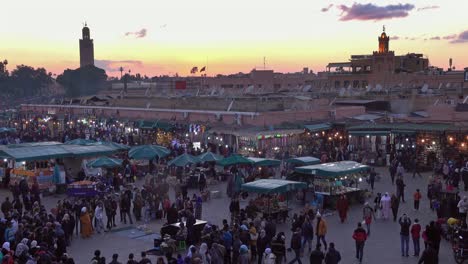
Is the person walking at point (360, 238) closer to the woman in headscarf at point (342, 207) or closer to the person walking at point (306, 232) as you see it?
the person walking at point (306, 232)

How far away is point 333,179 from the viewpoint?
18016 mm

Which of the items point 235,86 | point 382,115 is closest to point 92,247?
point 382,115

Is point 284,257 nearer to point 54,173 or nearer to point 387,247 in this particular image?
point 387,247

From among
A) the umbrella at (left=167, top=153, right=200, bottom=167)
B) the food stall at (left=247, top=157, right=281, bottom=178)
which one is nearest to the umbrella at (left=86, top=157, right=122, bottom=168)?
the umbrella at (left=167, top=153, right=200, bottom=167)

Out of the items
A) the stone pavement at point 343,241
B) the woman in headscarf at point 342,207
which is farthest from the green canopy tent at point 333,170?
the woman in headscarf at point 342,207

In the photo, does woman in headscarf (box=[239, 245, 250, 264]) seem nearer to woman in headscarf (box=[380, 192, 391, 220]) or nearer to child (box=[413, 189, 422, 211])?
woman in headscarf (box=[380, 192, 391, 220])

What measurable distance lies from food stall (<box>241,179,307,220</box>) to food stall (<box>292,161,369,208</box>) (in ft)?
5.37

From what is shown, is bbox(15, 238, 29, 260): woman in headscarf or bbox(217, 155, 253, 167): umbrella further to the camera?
bbox(217, 155, 253, 167): umbrella

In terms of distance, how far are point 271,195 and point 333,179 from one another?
2891 millimetres

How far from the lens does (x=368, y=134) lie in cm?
2708

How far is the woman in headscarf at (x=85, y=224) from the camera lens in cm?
1443

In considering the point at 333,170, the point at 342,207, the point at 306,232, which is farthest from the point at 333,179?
the point at 306,232

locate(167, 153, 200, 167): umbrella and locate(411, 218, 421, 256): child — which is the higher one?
locate(167, 153, 200, 167): umbrella

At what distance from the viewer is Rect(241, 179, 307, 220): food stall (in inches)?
612
